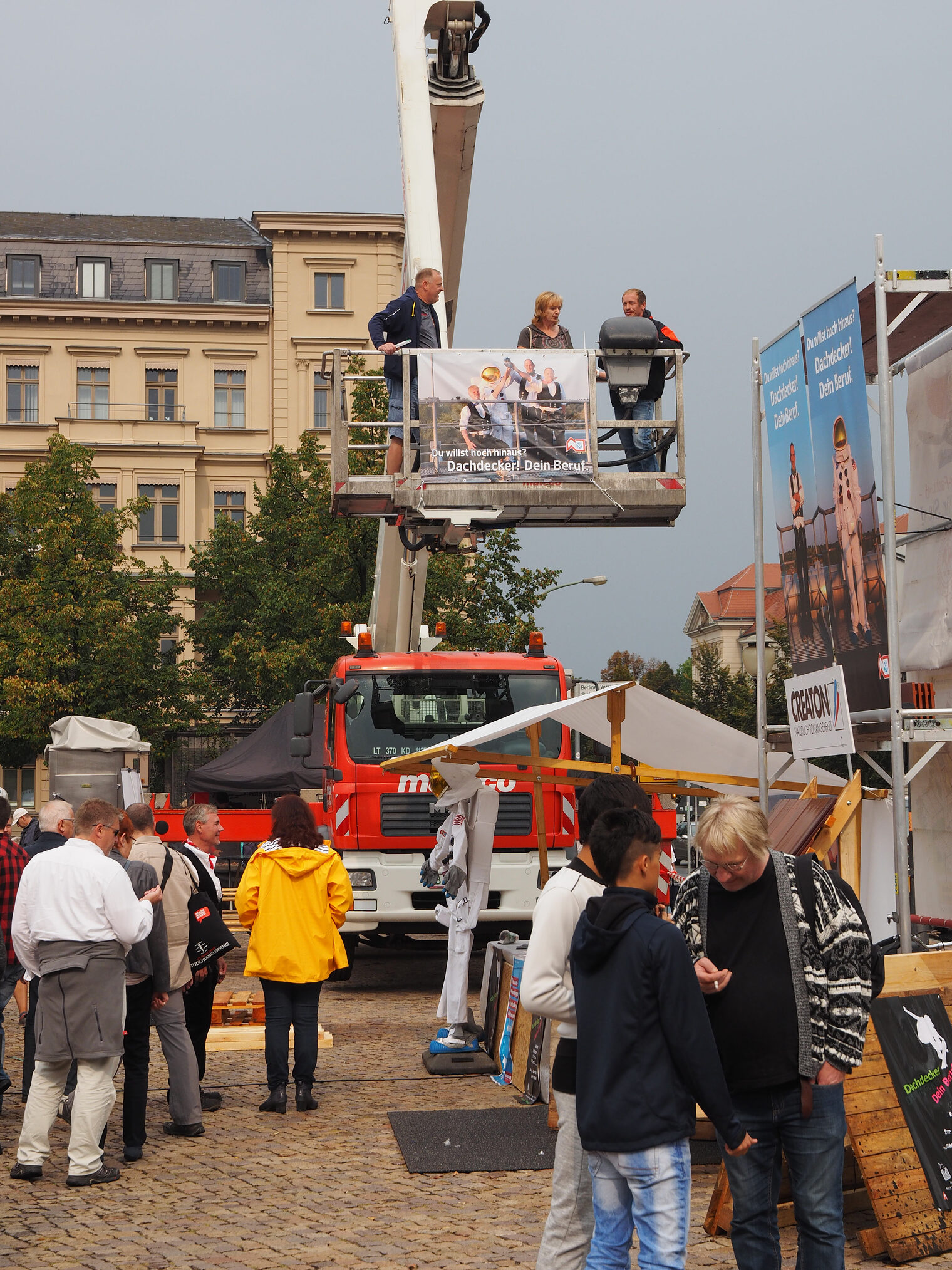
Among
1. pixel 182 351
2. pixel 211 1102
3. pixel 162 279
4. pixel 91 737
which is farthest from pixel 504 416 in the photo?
pixel 162 279

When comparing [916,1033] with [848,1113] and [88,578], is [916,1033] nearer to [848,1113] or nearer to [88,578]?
[848,1113]

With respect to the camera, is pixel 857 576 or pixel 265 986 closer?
pixel 857 576

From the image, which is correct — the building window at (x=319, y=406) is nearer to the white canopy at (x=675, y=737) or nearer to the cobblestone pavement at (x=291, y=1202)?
the white canopy at (x=675, y=737)

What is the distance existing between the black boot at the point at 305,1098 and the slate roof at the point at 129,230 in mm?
48257

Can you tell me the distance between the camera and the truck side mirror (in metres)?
13.5

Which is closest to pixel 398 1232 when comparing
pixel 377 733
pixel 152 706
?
pixel 377 733

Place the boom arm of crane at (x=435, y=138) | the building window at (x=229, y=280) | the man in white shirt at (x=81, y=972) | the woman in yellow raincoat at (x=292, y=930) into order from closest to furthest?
the man in white shirt at (x=81, y=972) < the woman in yellow raincoat at (x=292, y=930) < the boom arm of crane at (x=435, y=138) < the building window at (x=229, y=280)

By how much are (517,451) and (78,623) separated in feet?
96.1

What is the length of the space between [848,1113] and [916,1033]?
0.56 metres

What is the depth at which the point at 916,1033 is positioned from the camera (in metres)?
6.06

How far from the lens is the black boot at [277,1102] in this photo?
29.2 feet

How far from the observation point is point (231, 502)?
53.3m

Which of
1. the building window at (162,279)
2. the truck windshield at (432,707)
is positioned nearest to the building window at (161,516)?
the building window at (162,279)

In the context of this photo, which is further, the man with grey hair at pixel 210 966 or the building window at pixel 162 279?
the building window at pixel 162 279
